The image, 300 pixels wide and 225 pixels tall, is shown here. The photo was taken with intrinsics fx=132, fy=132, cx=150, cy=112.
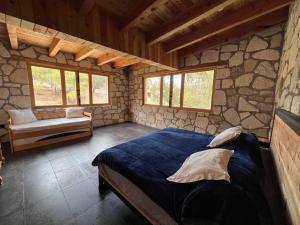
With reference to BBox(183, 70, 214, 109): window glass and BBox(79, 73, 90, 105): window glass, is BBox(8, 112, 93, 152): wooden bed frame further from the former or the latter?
BBox(183, 70, 214, 109): window glass

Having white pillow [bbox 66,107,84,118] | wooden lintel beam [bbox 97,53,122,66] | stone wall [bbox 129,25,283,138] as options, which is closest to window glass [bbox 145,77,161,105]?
stone wall [bbox 129,25,283,138]

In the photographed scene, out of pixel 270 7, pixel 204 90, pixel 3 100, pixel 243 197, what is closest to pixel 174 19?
pixel 270 7

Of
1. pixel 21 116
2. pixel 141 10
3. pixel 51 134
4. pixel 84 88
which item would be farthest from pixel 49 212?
pixel 84 88

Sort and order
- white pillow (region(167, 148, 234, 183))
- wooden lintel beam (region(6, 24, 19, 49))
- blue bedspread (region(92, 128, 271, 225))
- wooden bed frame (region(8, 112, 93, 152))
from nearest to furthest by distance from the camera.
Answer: blue bedspread (region(92, 128, 271, 225))
white pillow (region(167, 148, 234, 183))
wooden lintel beam (region(6, 24, 19, 49))
wooden bed frame (region(8, 112, 93, 152))

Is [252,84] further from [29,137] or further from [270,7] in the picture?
[29,137]

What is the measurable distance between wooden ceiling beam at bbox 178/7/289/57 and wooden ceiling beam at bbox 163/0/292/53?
375mm

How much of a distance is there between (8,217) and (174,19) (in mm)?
3497

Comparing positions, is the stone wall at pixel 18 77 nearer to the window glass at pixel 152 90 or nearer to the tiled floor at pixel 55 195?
the tiled floor at pixel 55 195

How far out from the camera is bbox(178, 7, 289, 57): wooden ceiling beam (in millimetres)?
2412

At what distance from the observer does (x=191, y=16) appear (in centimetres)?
212

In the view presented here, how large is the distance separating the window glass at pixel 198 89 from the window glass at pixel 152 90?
1171 mm

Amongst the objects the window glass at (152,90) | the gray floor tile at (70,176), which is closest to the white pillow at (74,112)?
the gray floor tile at (70,176)

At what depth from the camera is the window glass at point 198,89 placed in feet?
12.0

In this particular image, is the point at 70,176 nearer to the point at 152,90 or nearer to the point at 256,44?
the point at 152,90
